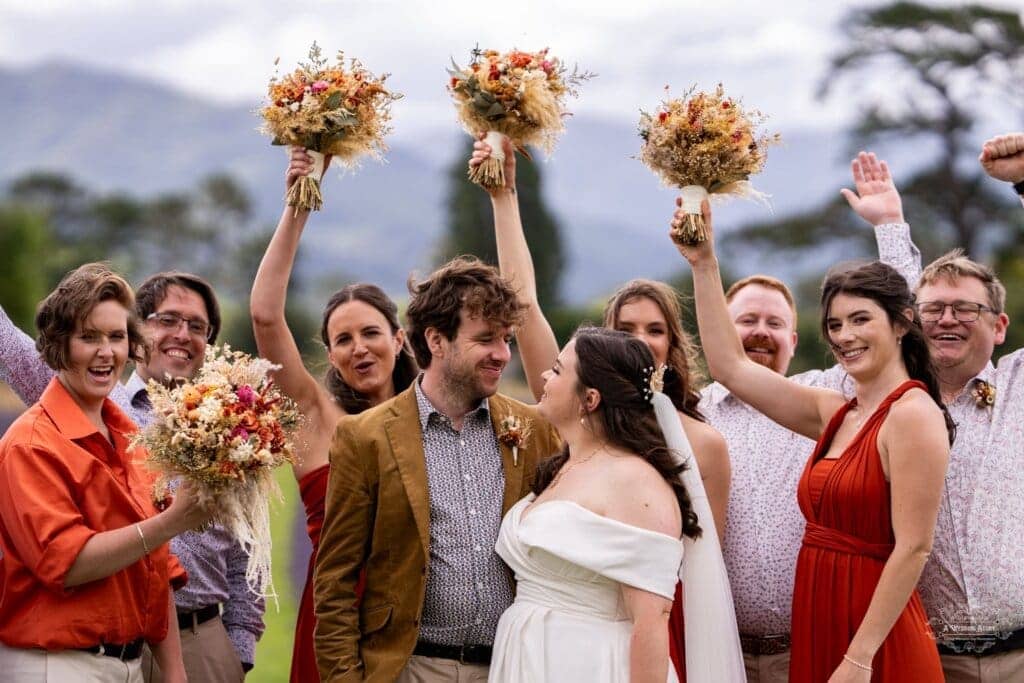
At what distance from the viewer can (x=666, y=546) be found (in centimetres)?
495

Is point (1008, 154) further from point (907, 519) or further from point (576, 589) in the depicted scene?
A: point (576, 589)

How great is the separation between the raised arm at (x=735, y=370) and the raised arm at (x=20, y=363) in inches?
129

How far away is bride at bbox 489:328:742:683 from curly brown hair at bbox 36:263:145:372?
201 cm

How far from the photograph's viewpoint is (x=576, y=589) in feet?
16.6

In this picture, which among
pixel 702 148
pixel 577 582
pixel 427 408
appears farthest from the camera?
pixel 702 148

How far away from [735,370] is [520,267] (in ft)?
3.87

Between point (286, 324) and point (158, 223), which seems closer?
point (286, 324)

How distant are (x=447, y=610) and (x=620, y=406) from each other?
1.13 meters

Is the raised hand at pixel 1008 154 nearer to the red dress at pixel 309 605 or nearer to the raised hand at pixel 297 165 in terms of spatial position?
the raised hand at pixel 297 165

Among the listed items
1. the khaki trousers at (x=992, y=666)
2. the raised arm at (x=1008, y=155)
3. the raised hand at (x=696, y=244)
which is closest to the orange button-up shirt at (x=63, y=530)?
the raised hand at (x=696, y=244)

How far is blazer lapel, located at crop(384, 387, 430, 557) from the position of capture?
530cm

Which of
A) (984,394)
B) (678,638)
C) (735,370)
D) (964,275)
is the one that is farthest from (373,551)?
(964,275)

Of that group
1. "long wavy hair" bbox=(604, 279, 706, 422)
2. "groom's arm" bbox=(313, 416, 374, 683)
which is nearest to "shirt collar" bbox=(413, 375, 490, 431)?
"groom's arm" bbox=(313, 416, 374, 683)

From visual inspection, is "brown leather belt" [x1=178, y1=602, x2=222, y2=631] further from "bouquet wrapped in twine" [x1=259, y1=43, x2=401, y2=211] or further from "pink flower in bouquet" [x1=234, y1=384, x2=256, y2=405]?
"bouquet wrapped in twine" [x1=259, y1=43, x2=401, y2=211]
